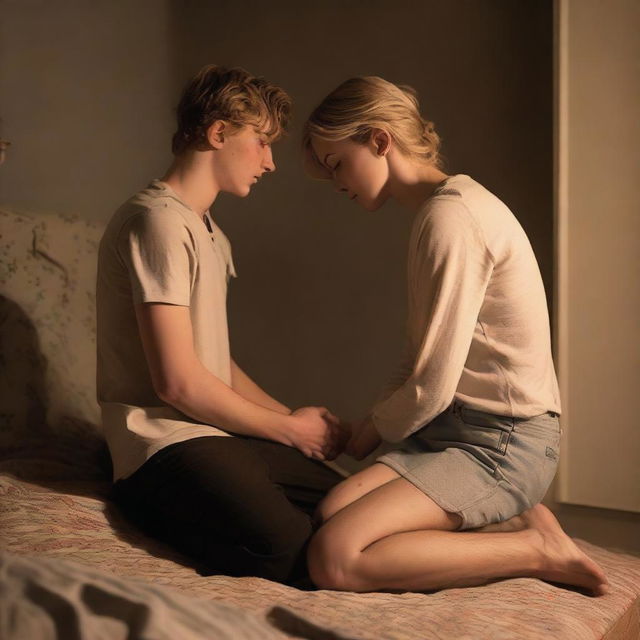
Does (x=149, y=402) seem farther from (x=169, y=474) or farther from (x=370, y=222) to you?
(x=370, y=222)

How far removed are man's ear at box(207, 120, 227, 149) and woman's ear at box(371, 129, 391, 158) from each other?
30 centimetres

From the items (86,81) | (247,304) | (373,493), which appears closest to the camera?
(373,493)

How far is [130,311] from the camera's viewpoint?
1.68m

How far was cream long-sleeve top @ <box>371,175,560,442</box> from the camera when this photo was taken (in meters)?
1.47

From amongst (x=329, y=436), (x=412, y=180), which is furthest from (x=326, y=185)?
(x=329, y=436)

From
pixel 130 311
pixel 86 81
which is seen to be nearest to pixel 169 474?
pixel 130 311

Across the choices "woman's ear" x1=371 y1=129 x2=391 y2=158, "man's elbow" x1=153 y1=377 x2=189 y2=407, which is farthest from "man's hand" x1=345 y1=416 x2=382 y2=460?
"woman's ear" x1=371 y1=129 x2=391 y2=158

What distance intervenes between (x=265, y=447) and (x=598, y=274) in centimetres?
90

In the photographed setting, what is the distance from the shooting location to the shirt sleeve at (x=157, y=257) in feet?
5.10

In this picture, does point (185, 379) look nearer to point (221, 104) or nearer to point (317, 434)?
point (317, 434)

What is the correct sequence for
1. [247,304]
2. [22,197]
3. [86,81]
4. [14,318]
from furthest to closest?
[247,304], [86,81], [22,197], [14,318]

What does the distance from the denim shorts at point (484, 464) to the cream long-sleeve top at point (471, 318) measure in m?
0.03

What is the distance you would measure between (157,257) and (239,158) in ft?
1.05

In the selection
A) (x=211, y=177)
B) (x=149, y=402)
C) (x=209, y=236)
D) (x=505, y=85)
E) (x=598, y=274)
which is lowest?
(x=149, y=402)
